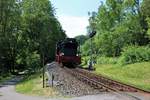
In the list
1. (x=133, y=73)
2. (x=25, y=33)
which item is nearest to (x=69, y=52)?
(x=133, y=73)

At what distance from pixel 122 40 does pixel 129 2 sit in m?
7.08

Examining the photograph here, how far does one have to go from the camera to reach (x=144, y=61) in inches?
1981

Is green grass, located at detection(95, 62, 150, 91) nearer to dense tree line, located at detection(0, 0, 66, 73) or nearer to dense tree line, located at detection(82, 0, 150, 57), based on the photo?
dense tree line, located at detection(0, 0, 66, 73)

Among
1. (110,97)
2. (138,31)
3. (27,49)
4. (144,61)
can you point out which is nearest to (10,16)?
(27,49)

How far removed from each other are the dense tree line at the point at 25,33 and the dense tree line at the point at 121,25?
42.8 ft

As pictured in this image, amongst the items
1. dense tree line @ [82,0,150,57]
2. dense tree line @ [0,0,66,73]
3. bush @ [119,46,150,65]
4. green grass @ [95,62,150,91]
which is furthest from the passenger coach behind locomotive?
dense tree line @ [82,0,150,57]

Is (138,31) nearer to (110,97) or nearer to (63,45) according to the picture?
(63,45)

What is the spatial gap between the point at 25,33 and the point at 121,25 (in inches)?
893

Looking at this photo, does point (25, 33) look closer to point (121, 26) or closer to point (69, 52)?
point (121, 26)

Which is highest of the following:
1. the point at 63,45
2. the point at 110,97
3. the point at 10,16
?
the point at 10,16

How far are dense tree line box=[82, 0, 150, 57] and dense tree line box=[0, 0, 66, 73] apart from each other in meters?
13.1

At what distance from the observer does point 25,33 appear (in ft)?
316

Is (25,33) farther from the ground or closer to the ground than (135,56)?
farther from the ground

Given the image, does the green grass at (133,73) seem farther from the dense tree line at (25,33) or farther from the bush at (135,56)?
the dense tree line at (25,33)
